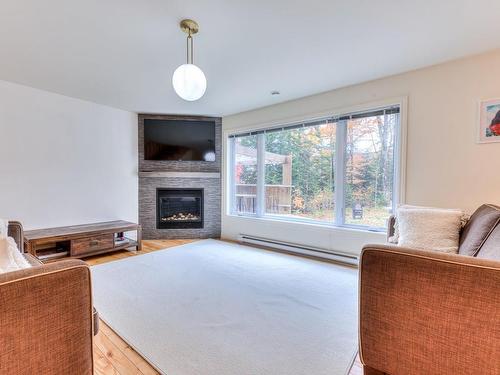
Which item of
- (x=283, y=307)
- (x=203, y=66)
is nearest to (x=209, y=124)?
(x=203, y=66)

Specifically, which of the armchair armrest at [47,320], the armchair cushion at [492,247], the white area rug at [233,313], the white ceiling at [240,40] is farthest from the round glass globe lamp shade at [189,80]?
the armchair cushion at [492,247]

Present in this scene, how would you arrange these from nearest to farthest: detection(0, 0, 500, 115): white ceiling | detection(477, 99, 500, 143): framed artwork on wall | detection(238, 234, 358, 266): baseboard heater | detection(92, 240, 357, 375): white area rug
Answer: detection(92, 240, 357, 375): white area rug, detection(0, 0, 500, 115): white ceiling, detection(477, 99, 500, 143): framed artwork on wall, detection(238, 234, 358, 266): baseboard heater

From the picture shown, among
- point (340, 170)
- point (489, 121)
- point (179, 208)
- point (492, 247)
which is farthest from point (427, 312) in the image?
point (179, 208)

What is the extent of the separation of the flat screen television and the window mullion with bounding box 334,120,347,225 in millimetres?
2174

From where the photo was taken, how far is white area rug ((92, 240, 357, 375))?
1.44 m

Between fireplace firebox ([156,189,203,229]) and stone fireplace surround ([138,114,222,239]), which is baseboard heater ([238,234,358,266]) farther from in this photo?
fireplace firebox ([156,189,203,229])

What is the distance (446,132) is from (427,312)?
7.34 feet

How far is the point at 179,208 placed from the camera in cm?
450

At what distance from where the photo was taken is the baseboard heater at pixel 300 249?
3033 mm

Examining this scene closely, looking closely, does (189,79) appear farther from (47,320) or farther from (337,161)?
(337,161)

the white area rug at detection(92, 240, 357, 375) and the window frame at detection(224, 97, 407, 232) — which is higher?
the window frame at detection(224, 97, 407, 232)

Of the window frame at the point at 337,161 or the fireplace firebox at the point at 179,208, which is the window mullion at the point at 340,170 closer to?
the window frame at the point at 337,161

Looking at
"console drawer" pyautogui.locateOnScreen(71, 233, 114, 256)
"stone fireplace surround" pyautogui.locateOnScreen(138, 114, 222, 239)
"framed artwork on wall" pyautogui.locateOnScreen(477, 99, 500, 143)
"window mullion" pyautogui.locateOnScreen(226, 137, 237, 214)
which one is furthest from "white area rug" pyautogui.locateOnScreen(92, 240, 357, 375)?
"framed artwork on wall" pyautogui.locateOnScreen(477, 99, 500, 143)

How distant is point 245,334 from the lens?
1665mm
